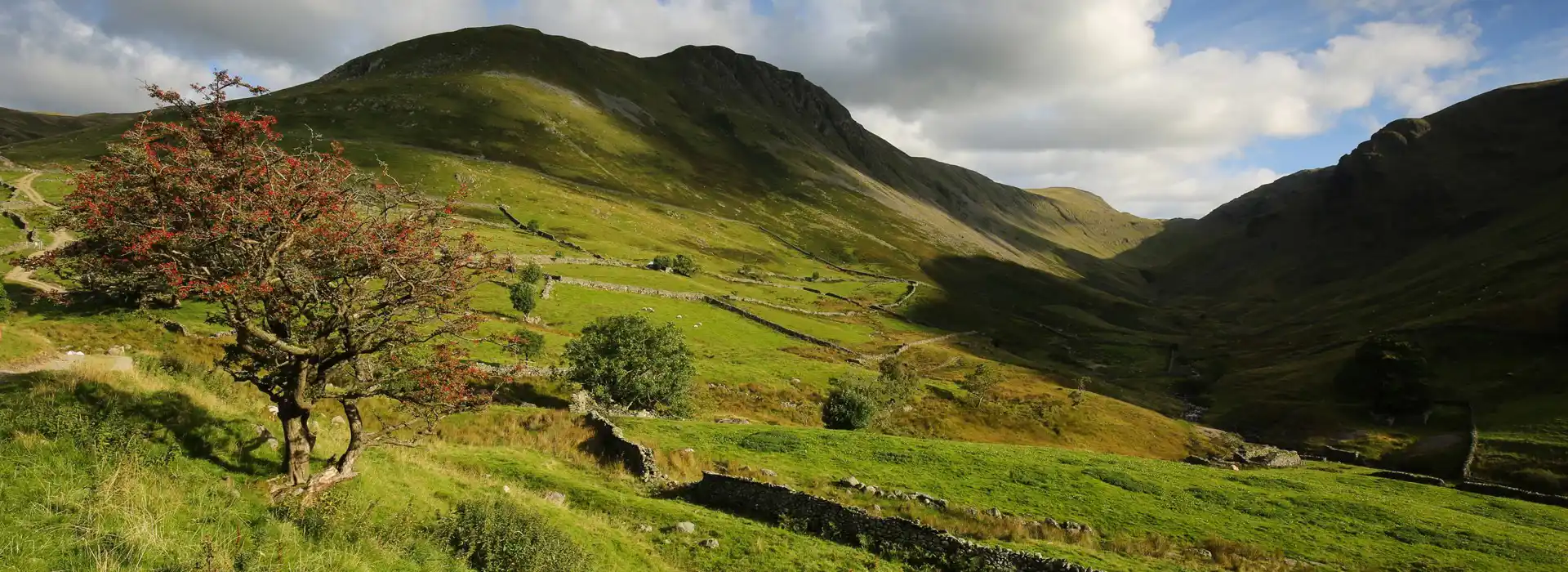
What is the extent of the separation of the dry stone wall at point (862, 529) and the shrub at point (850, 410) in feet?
74.0

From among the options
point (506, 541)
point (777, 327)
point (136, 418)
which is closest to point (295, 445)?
point (136, 418)

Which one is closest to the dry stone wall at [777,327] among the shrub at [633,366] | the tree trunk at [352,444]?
the shrub at [633,366]

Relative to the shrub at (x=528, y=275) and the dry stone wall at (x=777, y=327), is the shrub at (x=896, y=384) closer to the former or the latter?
the dry stone wall at (x=777, y=327)

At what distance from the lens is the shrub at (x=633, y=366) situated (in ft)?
133

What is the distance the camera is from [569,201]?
518 ft

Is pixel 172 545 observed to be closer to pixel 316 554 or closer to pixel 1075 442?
pixel 316 554

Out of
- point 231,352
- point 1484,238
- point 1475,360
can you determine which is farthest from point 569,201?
point 1484,238

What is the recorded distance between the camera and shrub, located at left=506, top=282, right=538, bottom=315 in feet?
212

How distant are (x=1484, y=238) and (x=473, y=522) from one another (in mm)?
263646

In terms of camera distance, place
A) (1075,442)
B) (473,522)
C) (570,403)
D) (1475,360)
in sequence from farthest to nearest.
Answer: (1475,360), (1075,442), (570,403), (473,522)

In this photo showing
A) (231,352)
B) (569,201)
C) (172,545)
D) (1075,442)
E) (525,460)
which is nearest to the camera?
(172,545)

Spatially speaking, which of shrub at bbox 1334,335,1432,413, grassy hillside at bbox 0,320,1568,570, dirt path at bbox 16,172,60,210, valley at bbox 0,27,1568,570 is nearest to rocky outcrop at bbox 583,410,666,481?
valley at bbox 0,27,1568,570

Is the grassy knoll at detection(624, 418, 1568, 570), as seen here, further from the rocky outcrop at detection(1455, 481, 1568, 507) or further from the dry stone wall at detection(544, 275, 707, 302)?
the dry stone wall at detection(544, 275, 707, 302)

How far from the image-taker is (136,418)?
14367mm
